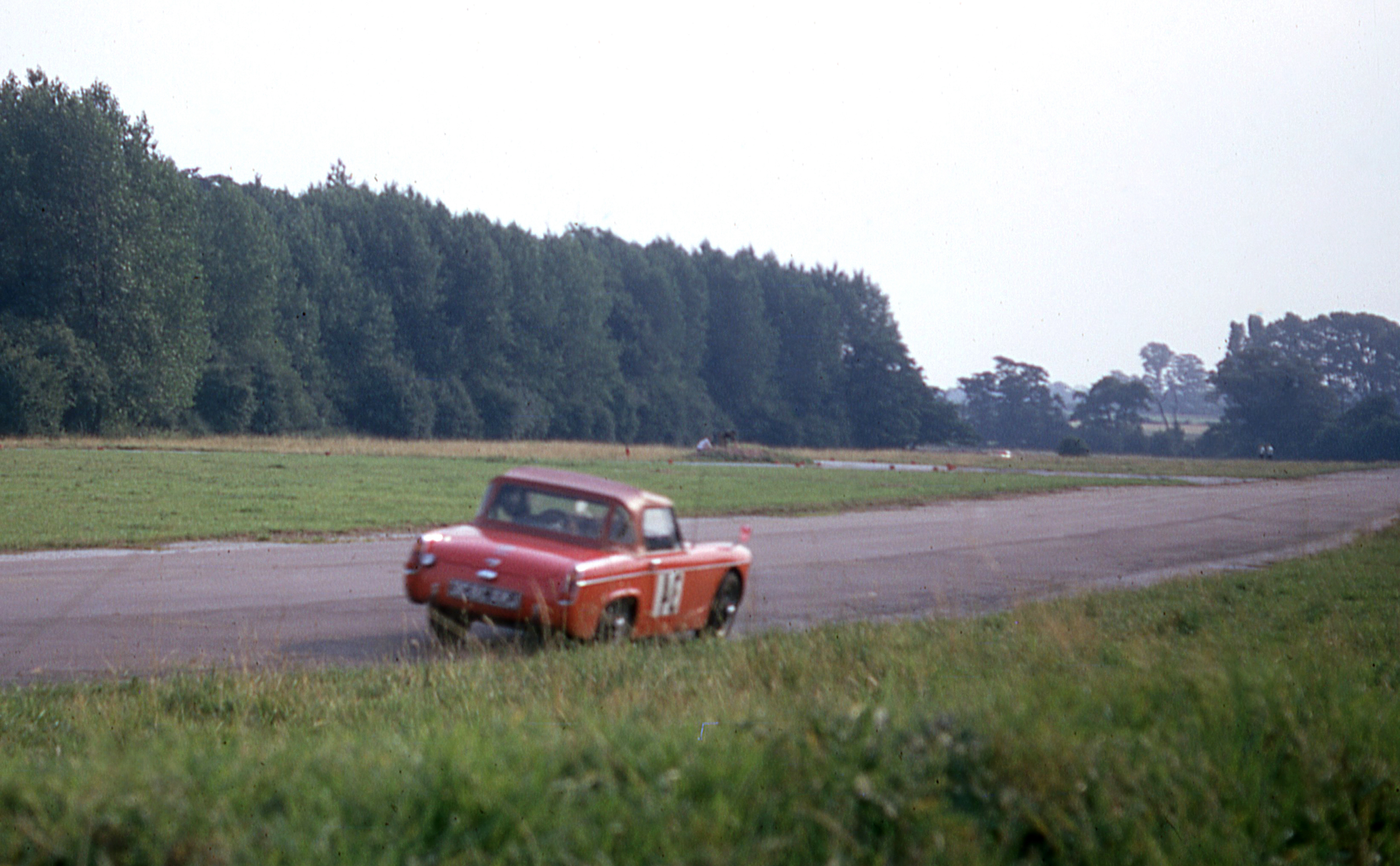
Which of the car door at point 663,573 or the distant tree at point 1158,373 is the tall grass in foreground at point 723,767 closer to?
the car door at point 663,573

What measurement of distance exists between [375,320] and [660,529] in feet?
209

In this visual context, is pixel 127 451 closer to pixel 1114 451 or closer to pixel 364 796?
pixel 364 796

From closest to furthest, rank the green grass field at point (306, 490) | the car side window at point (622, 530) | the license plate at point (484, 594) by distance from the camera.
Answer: the license plate at point (484, 594) → the car side window at point (622, 530) → the green grass field at point (306, 490)

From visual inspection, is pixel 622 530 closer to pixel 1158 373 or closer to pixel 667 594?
pixel 667 594

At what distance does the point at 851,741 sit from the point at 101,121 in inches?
2249

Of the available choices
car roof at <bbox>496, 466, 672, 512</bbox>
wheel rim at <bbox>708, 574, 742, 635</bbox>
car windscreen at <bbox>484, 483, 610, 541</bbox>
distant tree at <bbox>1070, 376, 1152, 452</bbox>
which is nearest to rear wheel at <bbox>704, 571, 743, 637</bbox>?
wheel rim at <bbox>708, 574, 742, 635</bbox>

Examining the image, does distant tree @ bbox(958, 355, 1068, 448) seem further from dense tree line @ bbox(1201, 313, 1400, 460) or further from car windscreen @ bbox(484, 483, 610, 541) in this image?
car windscreen @ bbox(484, 483, 610, 541)

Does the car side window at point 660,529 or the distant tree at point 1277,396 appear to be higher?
the distant tree at point 1277,396

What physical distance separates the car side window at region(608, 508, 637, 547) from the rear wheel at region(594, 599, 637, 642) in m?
0.49

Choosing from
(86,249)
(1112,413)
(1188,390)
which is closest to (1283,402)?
(1112,413)

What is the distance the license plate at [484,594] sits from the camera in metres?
9.16

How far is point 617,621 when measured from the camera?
31.7 ft

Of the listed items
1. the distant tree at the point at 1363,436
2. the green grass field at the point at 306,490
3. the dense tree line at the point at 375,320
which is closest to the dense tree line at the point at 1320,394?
the distant tree at the point at 1363,436

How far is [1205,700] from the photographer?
575 centimetres
